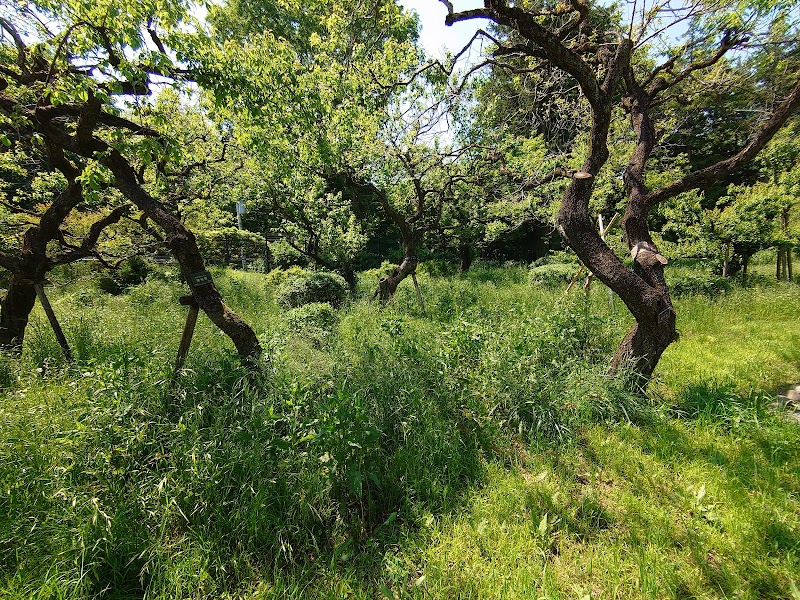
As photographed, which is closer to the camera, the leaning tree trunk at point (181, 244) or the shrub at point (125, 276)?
the leaning tree trunk at point (181, 244)

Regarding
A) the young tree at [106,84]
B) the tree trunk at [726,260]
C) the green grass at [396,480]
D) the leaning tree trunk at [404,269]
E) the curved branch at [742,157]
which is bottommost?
the green grass at [396,480]

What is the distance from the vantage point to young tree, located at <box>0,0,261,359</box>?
297 centimetres

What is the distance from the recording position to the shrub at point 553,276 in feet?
32.1

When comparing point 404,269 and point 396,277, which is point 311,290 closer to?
point 396,277

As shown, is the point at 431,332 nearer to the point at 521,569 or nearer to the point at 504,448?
the point at 504,448

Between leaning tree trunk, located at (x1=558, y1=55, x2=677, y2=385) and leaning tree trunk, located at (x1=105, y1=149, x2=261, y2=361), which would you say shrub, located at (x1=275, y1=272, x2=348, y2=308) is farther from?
leaning tree trunk, located at (x1=558, y1=55, x2=677, y2=385)

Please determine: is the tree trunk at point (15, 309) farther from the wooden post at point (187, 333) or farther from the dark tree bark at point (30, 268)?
the wooden post at point (187, 333)

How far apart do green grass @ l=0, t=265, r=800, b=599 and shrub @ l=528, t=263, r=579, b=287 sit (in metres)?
5.82

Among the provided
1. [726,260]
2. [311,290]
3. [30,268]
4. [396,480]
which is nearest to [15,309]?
[30,268]

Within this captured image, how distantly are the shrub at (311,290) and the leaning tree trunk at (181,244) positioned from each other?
3927 millimetres

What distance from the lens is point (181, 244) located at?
142 inches

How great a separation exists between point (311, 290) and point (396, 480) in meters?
5.82

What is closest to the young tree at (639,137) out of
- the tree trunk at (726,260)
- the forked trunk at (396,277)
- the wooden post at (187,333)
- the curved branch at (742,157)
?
the curved branch at (742,157)

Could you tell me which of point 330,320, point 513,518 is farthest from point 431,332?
point 513,518
